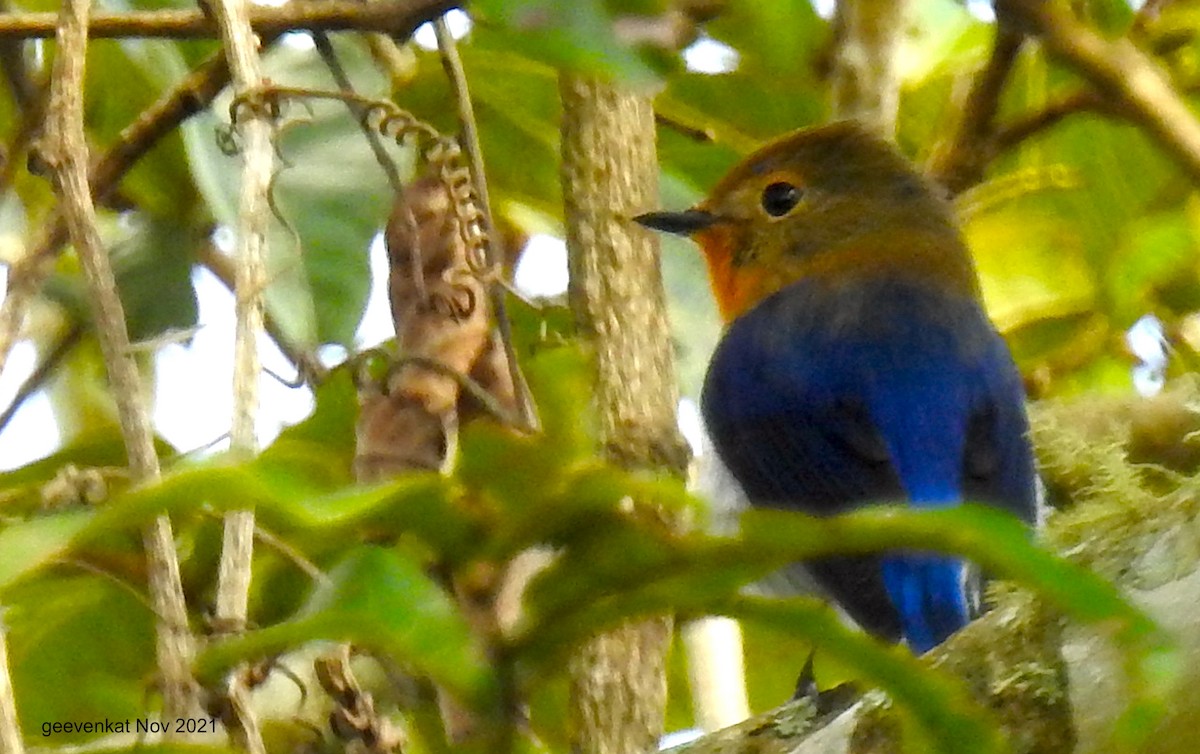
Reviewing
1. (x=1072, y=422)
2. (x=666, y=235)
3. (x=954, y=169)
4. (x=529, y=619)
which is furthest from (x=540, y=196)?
(x=529, y=619)

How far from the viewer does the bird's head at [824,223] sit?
314cm

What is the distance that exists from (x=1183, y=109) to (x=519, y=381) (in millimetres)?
1348

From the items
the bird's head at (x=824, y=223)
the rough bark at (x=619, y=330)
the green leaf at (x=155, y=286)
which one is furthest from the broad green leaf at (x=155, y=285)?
the bird's head at (x=824, y=223)

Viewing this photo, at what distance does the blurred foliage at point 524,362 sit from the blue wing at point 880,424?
0.52 feet

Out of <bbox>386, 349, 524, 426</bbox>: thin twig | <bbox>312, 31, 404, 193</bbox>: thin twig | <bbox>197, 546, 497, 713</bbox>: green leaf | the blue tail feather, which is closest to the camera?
<bbox>197, 546, 497, 713</bbox>: green leaf

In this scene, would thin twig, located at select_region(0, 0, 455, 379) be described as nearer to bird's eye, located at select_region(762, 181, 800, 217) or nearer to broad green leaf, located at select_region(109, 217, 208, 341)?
broad green leaf, located at select_region(109, 217, 208, 341)

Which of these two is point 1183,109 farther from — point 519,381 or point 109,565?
point 109,565

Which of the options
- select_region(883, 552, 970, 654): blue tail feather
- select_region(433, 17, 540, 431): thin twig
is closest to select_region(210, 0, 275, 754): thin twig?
select_region(433, 17, 540, 431): thin twig

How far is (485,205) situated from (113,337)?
2.12 ft

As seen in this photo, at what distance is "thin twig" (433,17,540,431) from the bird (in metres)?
0.48

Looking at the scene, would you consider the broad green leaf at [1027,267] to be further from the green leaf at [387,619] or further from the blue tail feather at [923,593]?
the green leaf at [387,619]

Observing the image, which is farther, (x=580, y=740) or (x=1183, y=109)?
(x=1183, y=109)

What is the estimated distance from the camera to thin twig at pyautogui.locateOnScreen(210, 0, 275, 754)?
1.27 metres

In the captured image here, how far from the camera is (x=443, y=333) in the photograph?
191 centimetres
